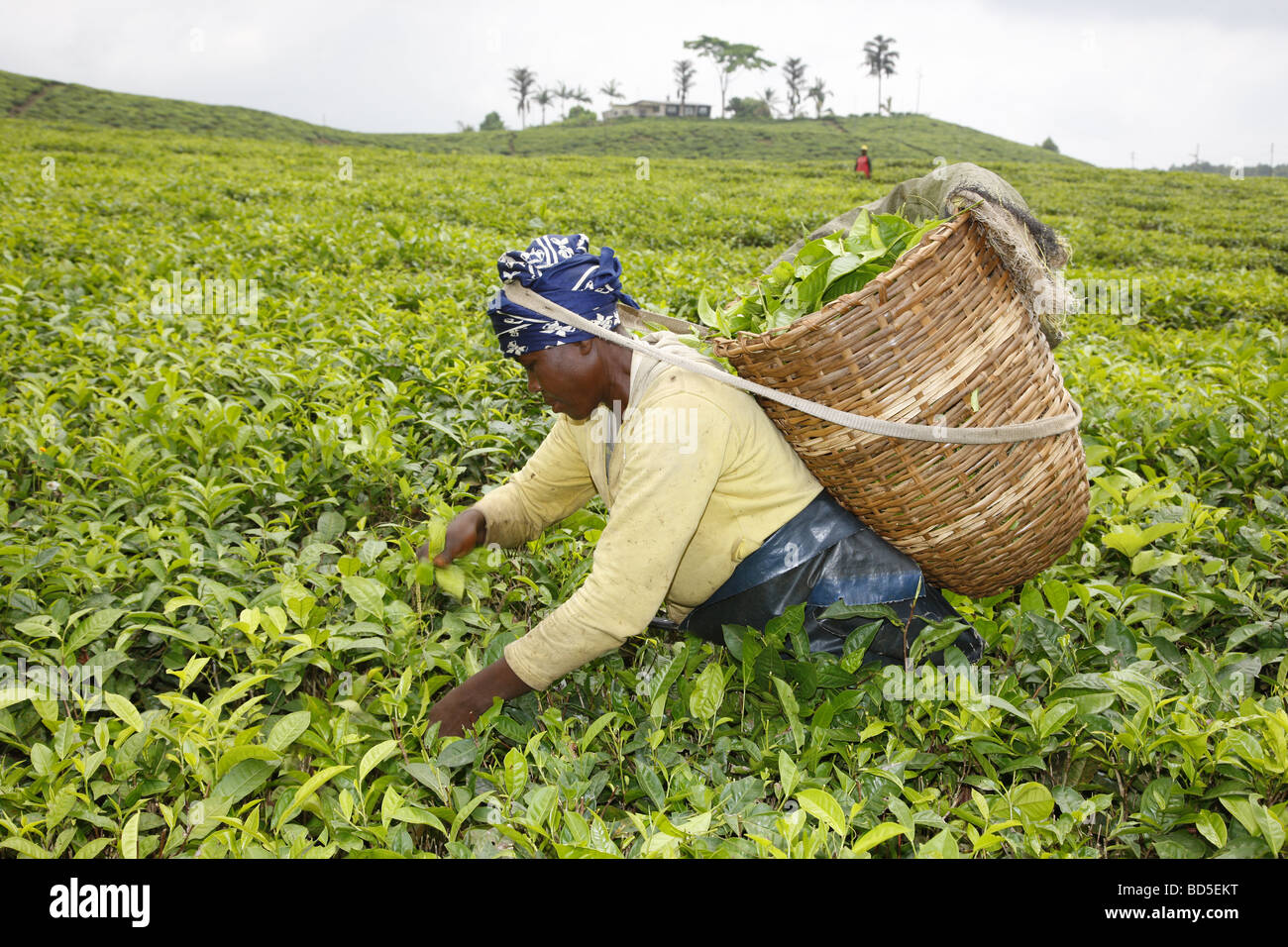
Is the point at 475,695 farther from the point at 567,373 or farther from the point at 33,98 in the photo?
the point at 33,98

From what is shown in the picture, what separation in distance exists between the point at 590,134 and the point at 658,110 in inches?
849

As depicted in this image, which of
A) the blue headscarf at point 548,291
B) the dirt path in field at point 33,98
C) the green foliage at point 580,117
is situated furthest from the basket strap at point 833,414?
the green foliage at point 580,117

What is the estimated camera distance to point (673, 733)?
2.10 m

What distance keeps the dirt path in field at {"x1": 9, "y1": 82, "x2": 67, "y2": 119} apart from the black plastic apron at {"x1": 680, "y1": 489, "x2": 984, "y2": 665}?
42.6 m

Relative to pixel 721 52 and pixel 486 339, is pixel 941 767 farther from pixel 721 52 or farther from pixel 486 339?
pixel 721 52

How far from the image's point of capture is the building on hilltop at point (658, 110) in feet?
223

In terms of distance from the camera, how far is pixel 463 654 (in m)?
2.33

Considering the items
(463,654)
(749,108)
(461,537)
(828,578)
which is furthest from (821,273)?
(749,108)

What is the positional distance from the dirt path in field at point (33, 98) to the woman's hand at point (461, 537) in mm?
41816

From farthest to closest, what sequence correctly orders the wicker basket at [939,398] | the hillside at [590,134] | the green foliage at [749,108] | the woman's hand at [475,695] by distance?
the green foliage at [749,108] < the hillside at [590,134] < the woman's hand at [475,695] < the wicker basket at [939,398]

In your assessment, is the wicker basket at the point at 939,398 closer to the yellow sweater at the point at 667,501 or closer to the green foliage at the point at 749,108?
the yellow sweater at the point at 667,501

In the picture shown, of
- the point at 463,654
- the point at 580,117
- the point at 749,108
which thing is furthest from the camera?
the point at 749,108

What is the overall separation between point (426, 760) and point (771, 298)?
1.31m
